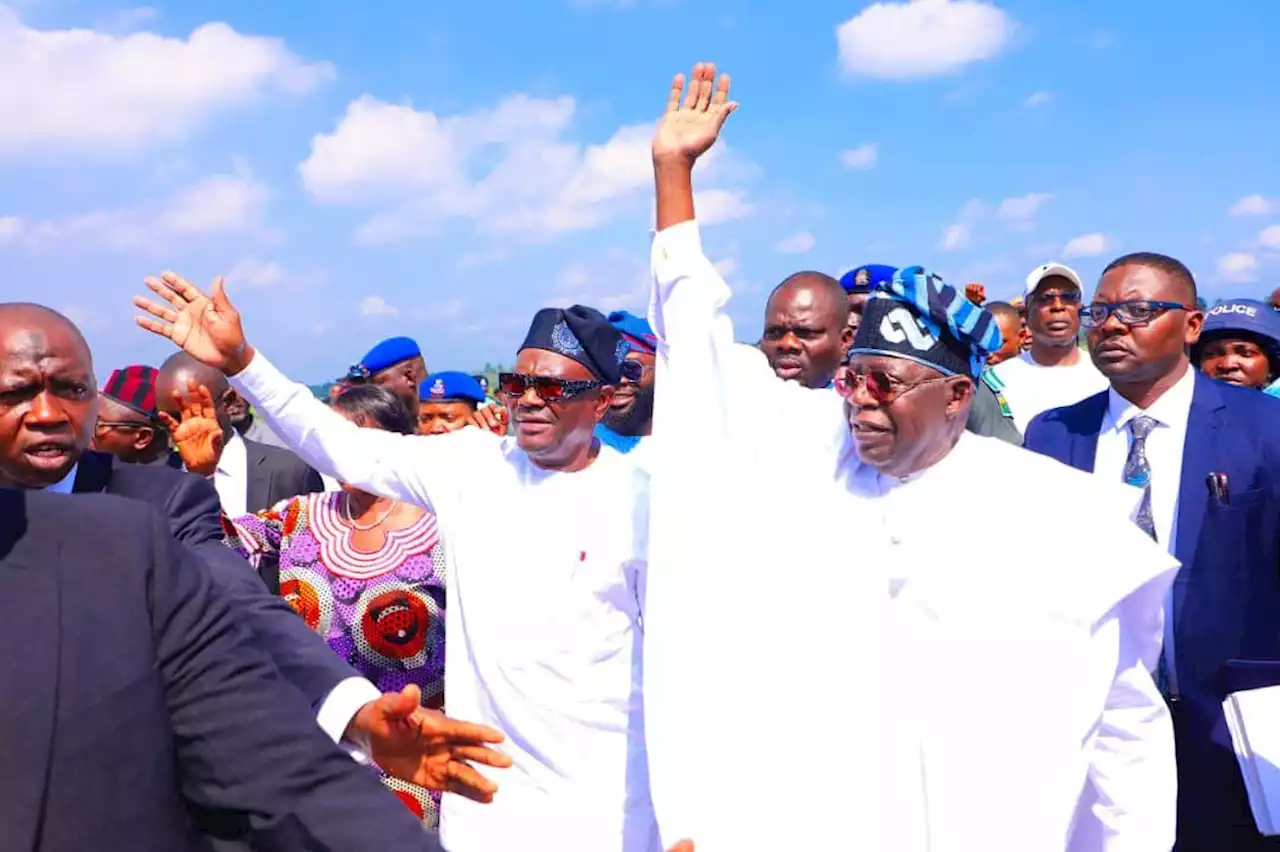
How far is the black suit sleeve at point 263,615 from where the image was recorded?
2.34 metres

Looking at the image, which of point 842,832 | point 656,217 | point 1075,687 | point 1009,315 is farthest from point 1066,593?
point 1009,315

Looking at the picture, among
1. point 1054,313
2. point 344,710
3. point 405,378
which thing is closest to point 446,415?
point 405,378

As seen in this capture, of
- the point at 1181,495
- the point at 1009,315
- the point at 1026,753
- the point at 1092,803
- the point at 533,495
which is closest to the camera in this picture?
the point at 1026,753

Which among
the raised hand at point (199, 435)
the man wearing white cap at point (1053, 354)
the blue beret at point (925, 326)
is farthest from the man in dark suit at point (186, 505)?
the man wearing white cap at point (1053, 354)

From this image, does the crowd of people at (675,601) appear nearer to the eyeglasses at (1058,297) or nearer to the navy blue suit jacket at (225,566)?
the navy blue suit jacket at (225,566)

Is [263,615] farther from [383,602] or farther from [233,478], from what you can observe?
[233,478]

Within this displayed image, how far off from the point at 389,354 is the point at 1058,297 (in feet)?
13.2

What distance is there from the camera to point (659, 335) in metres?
3.17

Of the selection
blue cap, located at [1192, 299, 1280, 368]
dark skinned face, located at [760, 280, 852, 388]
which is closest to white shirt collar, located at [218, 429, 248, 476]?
dark skinned face, located at [760, 280, 852, 388]

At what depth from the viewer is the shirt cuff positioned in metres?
2.25

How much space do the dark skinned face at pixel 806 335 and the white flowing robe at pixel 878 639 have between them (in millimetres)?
1879

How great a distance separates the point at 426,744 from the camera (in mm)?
2166

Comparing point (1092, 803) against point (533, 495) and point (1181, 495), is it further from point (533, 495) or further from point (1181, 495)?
point (533, 495)

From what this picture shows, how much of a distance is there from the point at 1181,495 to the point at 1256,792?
1.03m
